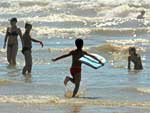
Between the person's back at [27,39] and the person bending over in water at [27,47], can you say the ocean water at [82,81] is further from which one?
the person's back at [27,39]

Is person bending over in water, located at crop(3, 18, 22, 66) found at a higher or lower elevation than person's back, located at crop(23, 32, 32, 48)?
lower

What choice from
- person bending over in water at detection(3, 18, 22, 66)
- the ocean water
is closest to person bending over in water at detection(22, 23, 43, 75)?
the ocean water

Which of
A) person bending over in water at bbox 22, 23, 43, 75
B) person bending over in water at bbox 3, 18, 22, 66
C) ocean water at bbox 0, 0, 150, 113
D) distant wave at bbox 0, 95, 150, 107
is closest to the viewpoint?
ocean water at bbox 0, 0, 150, 113

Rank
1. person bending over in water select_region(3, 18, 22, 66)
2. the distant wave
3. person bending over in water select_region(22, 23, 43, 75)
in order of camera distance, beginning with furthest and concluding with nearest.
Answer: person bending over in water select_region(3, 18, 22, 66)
person bending over in water select_region(22, 23, 43, 75)
the distant wave

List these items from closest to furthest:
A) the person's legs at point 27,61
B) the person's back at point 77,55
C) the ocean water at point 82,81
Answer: the ocean water at point 82,81
the person's back at point 77,55
the person's legs at point 27,61

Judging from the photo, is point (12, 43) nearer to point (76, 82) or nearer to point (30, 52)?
point (30, 52)

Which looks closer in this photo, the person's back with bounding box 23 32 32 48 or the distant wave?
the distant wave

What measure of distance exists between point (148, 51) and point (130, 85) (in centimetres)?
865

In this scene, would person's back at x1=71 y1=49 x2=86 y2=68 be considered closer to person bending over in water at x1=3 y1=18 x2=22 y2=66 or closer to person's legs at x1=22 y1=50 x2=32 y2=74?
person's legs at x1=22 y1=50 x2=32 y2=74

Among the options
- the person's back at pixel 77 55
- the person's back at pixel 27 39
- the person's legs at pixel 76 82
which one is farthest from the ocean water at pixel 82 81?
the person's back at pixel 27 39

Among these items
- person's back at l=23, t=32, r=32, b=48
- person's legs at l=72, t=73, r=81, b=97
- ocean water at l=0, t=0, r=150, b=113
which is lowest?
ocean water at l=0, t=0, r=150, b=113

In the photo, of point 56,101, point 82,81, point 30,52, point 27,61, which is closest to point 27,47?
point 30,52

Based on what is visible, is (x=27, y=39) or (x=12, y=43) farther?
(x=12, y=43)

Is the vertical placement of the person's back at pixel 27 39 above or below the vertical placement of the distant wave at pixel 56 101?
above
